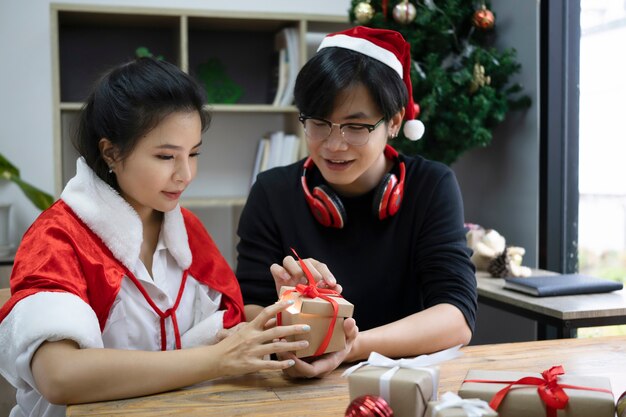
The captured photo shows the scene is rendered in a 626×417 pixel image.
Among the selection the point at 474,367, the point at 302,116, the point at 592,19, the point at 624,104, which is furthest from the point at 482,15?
the point at 474,367

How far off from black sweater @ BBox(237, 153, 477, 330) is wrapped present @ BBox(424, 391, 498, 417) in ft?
2.77

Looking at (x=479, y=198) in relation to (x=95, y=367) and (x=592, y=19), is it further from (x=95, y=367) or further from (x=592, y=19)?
(x=95, y=367)

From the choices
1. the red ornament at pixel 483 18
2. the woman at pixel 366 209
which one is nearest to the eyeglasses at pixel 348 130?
the woman at pixel 366 209

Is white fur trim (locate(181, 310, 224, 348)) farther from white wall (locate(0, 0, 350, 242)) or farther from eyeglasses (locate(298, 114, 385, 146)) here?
white wall (locate(0, 0, 350, 242))

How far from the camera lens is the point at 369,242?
1.81 meters

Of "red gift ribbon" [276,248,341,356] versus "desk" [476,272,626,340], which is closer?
"red gift ribbon" [276,248,341,356]

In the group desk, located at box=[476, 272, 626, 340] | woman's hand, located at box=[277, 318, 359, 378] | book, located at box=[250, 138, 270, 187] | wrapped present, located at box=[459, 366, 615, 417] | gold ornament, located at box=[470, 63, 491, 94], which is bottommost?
desk, located at box=[476, 272, 626, 340]

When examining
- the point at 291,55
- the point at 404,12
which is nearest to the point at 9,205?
the point at 291,55

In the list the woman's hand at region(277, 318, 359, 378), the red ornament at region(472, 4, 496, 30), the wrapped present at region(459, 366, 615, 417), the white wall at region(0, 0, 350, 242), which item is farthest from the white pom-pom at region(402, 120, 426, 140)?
the white wall at region(0, 0, 350, 242)

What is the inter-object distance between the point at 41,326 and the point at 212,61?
9.20 ft

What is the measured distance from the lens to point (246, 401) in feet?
3.84

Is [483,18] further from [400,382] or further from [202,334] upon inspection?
[400,382]

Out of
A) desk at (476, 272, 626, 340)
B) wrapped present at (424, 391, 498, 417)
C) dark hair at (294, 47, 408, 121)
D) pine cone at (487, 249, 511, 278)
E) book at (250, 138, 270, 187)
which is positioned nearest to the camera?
wrapped present at (424, 391, 498, 417)

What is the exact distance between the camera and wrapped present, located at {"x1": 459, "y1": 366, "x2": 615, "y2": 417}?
3.04ft
